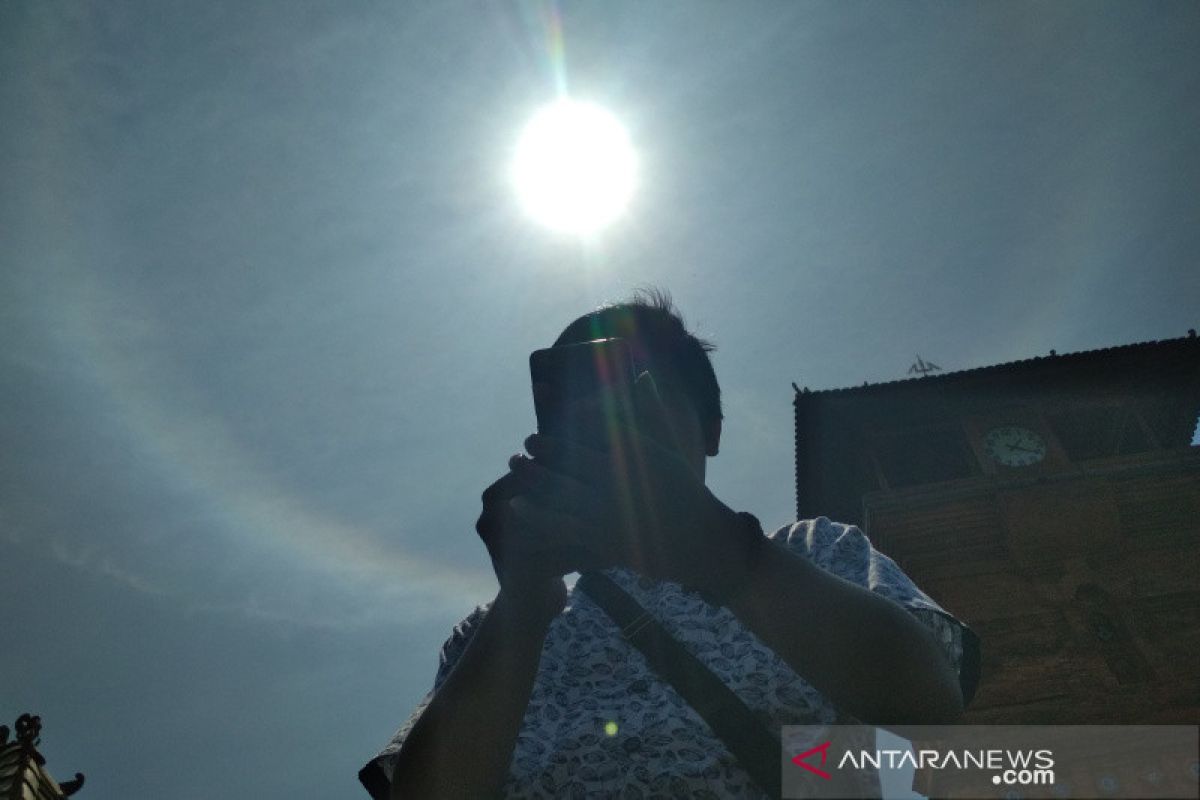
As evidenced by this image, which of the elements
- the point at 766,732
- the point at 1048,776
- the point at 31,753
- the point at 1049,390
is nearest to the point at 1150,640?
the point at 1049,390

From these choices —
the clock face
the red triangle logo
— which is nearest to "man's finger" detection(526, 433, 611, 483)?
the red triangle logo

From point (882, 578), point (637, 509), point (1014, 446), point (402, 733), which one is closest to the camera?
point (637, 509)

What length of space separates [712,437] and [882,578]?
2.96ft

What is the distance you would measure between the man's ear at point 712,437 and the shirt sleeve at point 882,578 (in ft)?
1.59

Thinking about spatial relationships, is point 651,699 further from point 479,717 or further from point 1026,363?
point 1026,363

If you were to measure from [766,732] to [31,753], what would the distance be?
620 centimetres

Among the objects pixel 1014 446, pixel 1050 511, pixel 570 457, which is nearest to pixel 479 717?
pixel 570 457

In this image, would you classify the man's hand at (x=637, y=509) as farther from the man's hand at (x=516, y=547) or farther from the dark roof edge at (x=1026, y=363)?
the dark roof edge at (x=1026, y=363)

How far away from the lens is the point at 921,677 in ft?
4.49

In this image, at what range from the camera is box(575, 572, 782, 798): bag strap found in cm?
143

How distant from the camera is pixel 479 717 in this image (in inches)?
63.7

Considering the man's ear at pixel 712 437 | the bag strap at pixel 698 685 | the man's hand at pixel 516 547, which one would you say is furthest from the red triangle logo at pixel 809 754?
the man's ear at pixel 712 437

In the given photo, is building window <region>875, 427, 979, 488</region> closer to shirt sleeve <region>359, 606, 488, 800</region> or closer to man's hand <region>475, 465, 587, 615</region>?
shirt sleeve <region>359, 606, 488, 800</region>

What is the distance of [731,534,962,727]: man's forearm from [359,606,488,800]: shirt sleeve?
812 millimetres
